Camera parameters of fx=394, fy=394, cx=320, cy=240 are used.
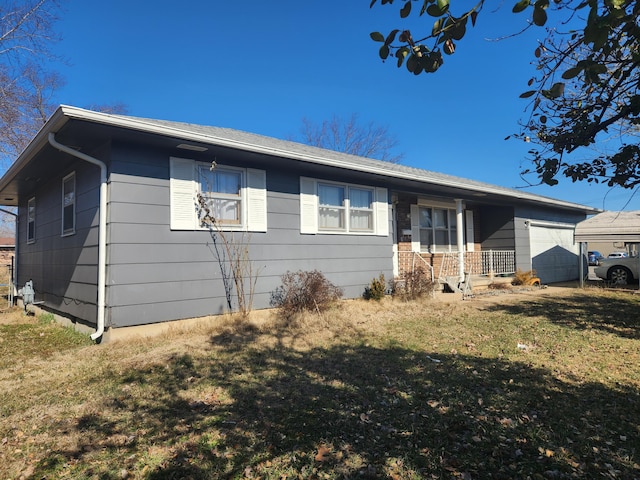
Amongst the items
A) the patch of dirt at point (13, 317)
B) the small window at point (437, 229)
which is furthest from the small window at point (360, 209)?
the patch of dirt at point (13, 317)

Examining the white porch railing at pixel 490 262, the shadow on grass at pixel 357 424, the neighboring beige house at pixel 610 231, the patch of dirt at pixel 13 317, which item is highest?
the neighboring beige house at pixel 610 231

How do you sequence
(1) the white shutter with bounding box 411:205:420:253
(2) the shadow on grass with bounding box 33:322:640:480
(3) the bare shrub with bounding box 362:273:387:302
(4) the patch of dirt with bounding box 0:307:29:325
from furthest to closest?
(1) the white shutter with bounding box 411:205:420:253
(3) the bare shrub with bounding box 362:273:387:302
(4) the patch of dirt with bounding box 0:307:29:325
(2) the shadow on grass with bounding box 33:322:640:480

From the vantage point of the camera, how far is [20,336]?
7000 mm

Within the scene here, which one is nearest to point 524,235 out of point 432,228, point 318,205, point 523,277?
point 523,277

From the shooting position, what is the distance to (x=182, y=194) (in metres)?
6.77

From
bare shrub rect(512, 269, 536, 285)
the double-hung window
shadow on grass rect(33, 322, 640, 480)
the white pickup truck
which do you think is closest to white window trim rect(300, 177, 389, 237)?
the double-hung window

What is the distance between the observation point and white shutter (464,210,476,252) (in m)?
13.8

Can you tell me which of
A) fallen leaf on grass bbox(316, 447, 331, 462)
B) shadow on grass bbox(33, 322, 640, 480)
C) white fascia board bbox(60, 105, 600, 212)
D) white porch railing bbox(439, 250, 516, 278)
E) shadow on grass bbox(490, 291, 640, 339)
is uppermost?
white fascia board bbox(60, 105, 600, 212)

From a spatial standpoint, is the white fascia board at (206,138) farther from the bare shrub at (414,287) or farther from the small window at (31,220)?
the small window at (31,220)

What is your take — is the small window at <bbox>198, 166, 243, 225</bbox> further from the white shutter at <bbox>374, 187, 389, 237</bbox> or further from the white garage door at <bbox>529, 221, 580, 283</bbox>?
the white garage door at <bbox>529, 221, 580, 283</bbox>

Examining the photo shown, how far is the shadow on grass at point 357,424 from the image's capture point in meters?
2.59

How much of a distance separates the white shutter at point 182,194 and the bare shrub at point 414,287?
17.0ft

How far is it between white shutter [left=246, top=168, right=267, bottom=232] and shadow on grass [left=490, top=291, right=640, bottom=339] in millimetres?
5508

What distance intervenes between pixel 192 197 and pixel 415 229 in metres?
7.45
